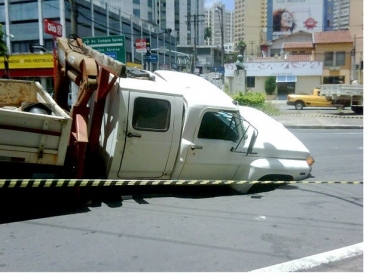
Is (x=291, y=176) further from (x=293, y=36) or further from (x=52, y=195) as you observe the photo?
(x=293, y=36)

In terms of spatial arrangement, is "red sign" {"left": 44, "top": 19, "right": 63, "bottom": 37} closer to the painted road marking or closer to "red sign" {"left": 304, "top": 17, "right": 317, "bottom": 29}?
the painted road marking

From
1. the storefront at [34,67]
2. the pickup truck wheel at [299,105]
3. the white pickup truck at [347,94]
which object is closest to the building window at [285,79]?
the pickup truck wheel at [299,105]

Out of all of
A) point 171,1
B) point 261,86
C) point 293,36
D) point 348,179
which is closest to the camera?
point 348,179

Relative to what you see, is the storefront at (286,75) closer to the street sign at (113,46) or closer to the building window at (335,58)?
the building window at (335,58)

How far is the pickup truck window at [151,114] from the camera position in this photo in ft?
18.7

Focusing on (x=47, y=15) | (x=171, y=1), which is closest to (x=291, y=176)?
(x=47, y=15)

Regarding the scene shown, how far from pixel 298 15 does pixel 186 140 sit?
67.8 meters

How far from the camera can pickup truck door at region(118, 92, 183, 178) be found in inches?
224

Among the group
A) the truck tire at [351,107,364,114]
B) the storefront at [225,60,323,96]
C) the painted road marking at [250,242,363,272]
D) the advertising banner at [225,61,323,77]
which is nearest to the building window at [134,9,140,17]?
the advertising banner at [225,61,323,77]

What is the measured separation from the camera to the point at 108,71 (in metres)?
5.39

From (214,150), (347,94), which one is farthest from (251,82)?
(214,150)

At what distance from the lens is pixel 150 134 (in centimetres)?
577
